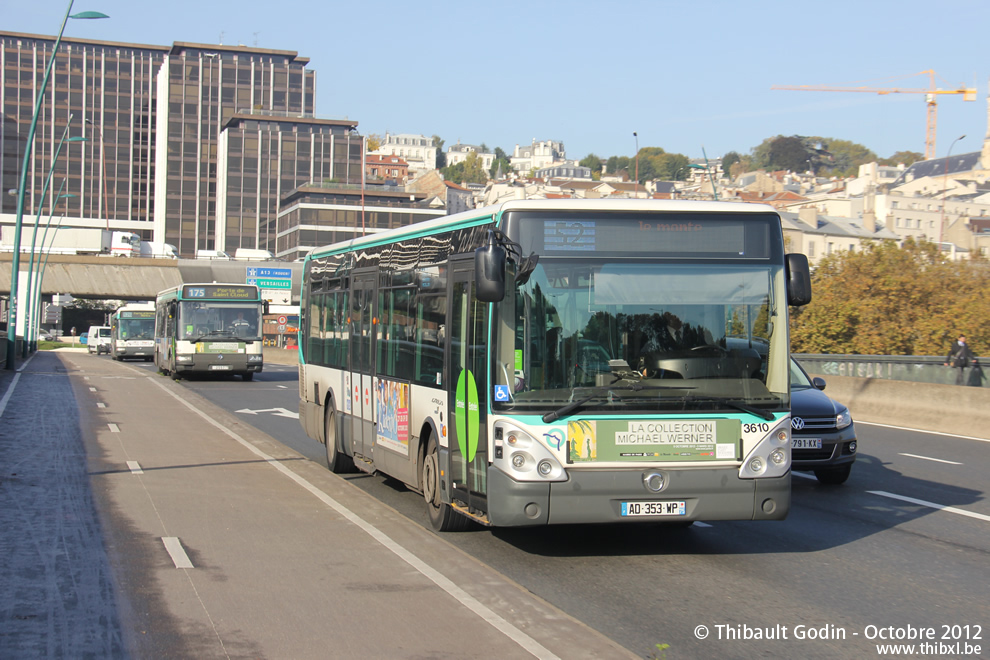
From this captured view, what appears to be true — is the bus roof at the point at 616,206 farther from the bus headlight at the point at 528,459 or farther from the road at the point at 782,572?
the road at the point at 782,572

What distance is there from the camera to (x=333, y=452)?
1354 cm

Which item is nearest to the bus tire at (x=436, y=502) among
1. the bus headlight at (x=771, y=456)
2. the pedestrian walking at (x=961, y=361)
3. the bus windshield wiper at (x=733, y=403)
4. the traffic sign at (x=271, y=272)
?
the bus windshield wiper at (x=733, y=403)

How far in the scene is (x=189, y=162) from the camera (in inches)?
6314

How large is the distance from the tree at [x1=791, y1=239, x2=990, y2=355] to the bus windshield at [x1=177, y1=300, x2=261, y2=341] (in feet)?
82.3

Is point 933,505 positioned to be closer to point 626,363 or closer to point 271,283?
point 626,363

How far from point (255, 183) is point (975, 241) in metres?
89.9

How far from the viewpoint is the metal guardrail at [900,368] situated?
932 inches

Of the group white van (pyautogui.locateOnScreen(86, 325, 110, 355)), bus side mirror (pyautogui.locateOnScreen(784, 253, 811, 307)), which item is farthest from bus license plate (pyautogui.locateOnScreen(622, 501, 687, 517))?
white van (pyautogui.locateOnScreen(86, 325, 110, 355))

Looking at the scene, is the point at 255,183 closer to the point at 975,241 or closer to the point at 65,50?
the point at 65,50

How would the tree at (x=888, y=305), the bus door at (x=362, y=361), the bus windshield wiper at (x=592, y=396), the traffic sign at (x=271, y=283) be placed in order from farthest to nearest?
the traffic sign at (x=271, y=283) → the tree at (x=888, y=305) → the bus door at (x=362, y=361) → the bus windshield wiper at (x=592, y=396)

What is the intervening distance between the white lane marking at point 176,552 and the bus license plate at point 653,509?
10.5 ft

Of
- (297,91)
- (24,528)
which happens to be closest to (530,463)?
(24,528)

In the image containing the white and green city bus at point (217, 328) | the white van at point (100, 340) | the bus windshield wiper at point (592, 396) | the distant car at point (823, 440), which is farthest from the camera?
the white van at point (100, 340)

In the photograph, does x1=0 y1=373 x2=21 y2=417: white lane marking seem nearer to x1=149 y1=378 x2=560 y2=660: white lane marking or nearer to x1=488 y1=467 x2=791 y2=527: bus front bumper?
x1=149 y1=378 x2=560 y2=660: white lane marking
